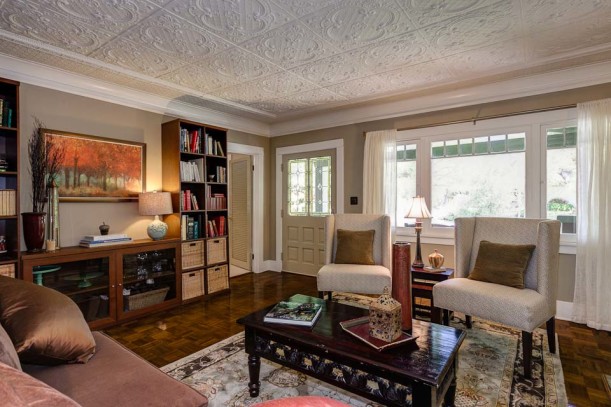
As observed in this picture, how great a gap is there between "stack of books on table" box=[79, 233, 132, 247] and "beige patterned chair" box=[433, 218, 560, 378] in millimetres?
2948

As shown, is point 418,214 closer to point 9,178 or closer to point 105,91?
point 105,91

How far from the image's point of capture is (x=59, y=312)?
53.3 inches

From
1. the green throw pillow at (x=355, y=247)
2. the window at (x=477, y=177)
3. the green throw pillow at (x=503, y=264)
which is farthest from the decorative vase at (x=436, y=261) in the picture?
the window at (x=477, y=177)

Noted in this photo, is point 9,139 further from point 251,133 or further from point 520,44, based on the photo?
point 520,44

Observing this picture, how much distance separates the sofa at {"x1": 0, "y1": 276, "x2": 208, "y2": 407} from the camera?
3.76 feet

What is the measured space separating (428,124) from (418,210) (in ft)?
3.93

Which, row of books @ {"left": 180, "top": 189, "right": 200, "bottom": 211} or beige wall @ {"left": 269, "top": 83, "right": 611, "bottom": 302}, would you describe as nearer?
beige wall @ {"left": 269, "top": 83, "right": 611, "bottom": 302}

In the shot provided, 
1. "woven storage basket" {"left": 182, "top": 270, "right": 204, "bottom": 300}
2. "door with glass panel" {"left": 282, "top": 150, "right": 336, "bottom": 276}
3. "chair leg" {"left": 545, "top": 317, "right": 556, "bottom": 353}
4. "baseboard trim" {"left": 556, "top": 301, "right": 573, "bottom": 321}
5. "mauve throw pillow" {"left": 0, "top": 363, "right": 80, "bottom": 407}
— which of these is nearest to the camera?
"mauve throw pillow" {"left": 0, "top": 363, "right": 80, "bottom": 407}

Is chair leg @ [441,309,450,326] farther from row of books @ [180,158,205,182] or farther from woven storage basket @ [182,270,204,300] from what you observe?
row of books @ [180,158,205,182]

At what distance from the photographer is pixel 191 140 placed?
389cm

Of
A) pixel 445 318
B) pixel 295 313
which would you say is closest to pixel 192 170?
pixel 295 313

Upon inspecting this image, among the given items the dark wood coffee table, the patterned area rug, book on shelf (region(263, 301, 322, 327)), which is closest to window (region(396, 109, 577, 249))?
the patterned area rug

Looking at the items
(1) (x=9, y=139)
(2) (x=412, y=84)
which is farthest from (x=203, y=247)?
(2) (x=412, y=84)

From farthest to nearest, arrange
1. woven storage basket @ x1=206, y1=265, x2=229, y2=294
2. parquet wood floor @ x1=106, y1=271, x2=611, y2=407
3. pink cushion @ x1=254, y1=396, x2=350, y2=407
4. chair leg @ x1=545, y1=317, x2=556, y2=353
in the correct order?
1. woven storage basket @ x1=206, y1=265, x2=229, y2=294
2. chair leg @ x1=545, y1=317, x2=556, y2=353
3. parquet wood floor @ x1=106, y1=271, x2=611, y2=407
4. pink cushion @ x1=254, y1=396, x2=350, y2=407
